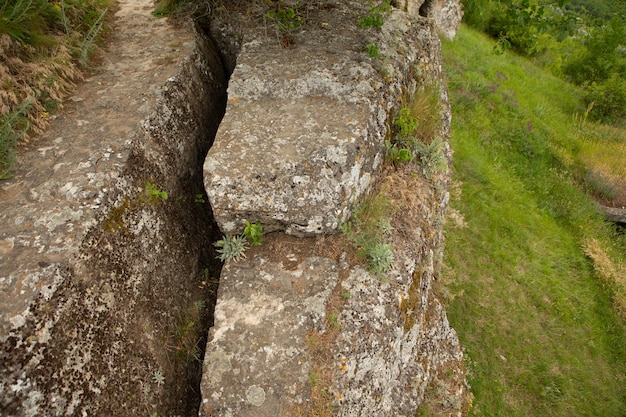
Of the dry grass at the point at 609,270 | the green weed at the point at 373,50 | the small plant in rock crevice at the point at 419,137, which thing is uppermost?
the green weed at the point at 373,50

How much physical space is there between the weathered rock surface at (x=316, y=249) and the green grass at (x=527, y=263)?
9.30 feet

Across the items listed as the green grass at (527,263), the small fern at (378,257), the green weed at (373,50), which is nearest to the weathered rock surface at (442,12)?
the green grass at (527,263)

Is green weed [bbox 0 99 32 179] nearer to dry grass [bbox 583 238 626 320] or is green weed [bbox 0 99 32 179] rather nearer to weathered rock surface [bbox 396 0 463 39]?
weathered rock surface [bbox 396 0 463 39]

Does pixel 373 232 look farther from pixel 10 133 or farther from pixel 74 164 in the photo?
pixel 10 133

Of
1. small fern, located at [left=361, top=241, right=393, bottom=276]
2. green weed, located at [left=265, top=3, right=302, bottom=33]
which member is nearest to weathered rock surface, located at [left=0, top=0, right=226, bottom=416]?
green weed, located at [left=265, top=3, right=302, bottom=33]

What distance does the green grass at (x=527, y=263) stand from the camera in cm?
886

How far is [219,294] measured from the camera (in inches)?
191

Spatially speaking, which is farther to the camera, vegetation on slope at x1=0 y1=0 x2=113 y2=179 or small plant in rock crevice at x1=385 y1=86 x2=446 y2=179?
small plant in rock crevice at x1=385 y1=86 x2=446 y2=179

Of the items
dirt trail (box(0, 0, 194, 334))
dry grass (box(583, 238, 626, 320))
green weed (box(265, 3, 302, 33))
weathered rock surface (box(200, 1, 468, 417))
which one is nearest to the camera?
dirt trail (box(0, 0, 194, 334))

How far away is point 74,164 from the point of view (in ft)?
15.6

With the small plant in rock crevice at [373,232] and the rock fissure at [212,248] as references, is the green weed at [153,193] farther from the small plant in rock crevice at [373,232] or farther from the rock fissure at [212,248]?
the small plant in rock crevice at [373,232]

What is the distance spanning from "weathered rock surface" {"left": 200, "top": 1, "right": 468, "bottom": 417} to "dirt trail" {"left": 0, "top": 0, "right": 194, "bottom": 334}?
3.88 feet

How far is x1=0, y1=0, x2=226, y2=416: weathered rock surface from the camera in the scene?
369cm

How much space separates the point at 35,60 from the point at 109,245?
3.17 metres
